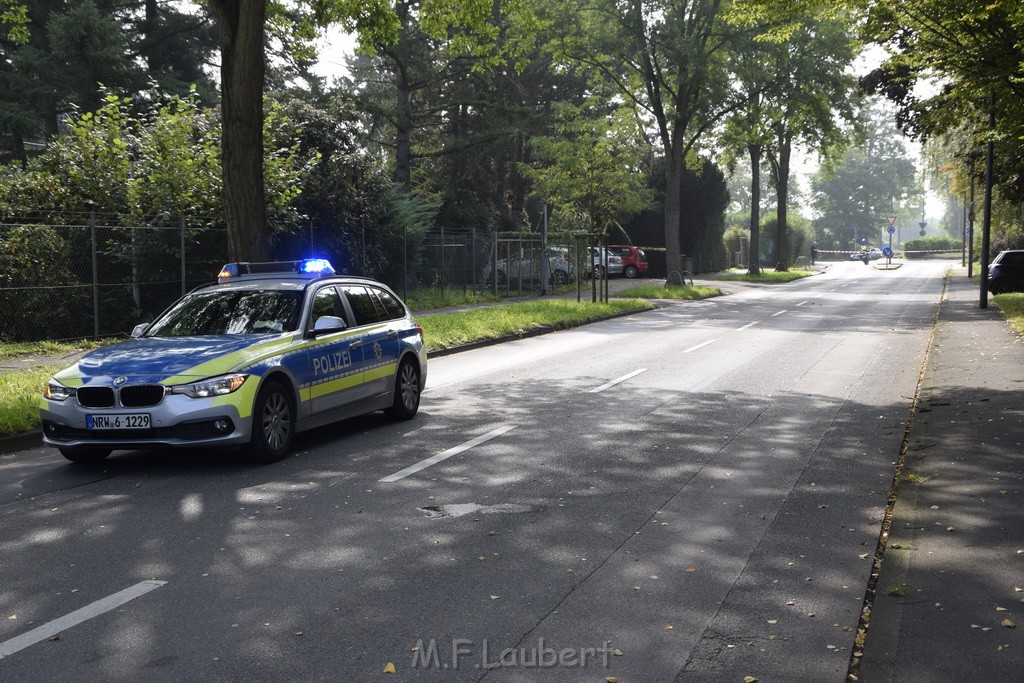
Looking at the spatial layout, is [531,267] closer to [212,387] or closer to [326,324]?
[326,324]

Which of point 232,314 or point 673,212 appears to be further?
point 673,212

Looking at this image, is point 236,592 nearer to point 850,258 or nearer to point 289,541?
point 289,541

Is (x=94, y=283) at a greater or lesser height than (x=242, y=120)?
lesser

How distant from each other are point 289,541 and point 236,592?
97 centimetres

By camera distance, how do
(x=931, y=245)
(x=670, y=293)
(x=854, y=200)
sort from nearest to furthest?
1. (x=670, y=293)
2. (x=931, y=245)
3. (x=854, y=200)

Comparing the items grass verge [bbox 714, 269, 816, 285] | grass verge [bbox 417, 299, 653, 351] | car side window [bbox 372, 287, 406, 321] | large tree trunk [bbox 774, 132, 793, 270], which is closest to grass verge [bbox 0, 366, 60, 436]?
car side window [bbox 372, 287, 406, 321]

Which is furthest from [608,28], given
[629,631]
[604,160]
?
[629,631]

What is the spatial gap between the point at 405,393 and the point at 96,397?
3461 millimetres

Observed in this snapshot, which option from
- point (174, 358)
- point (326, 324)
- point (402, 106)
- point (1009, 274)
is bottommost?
point (174, 358)

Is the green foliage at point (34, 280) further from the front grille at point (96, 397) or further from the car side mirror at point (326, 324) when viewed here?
the front grille at point (96, 397)

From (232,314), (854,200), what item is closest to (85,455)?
(232,314)

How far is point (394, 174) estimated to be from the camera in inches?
1652

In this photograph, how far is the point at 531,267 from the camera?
37.0 m

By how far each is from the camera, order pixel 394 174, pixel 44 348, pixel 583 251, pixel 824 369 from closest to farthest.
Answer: pixel 824 369 < pixel 44 348 < pixel 583 251 < pixel 394 174
